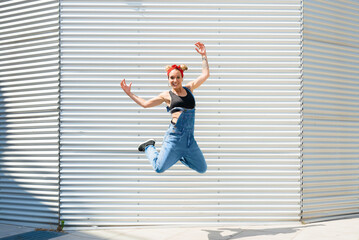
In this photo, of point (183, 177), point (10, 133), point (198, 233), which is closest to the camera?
point (198, 233)

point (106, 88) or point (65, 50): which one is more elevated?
point (65, 50)

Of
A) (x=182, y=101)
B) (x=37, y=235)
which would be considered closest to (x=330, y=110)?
(x=182, y=101)

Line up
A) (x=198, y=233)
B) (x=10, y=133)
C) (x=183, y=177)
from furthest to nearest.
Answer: (x=10, y=133)
(x=183, y=177)
(x=198, y=233)

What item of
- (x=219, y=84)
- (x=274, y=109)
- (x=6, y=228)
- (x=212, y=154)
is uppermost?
(x=219, y=84)

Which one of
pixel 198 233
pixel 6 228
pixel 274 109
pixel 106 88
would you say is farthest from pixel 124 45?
pixel 6 228

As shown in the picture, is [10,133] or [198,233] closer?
[198,233]

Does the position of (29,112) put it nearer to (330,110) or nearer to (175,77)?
(175,77)

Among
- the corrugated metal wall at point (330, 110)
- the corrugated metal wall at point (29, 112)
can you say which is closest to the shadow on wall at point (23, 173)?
the corrugated metal wall at point (29, 112)

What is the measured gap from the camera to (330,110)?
→ 6812 millimetres

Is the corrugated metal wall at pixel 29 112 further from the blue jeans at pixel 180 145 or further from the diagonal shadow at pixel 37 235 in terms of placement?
the blue jeans at pixel 180 145

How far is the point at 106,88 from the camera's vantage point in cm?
642

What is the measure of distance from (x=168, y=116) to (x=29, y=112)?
265cm

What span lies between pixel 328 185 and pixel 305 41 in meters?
2.65

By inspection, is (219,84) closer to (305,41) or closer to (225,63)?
(225,63)
